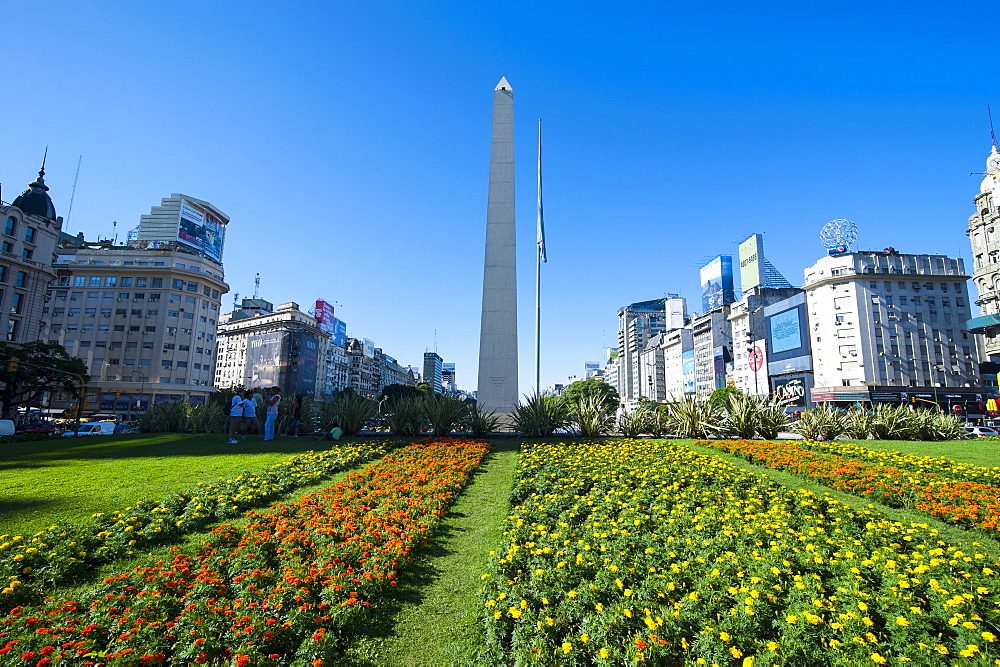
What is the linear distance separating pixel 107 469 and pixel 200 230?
251ft

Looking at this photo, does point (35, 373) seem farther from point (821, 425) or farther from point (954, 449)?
point (954, 449)

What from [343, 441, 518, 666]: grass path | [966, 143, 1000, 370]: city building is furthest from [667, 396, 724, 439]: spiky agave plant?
[966, 143, 1000, 370]: city building

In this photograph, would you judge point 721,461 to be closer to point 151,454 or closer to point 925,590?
point 925,590

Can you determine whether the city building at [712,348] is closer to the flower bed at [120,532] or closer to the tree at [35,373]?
the tree at [35,373]

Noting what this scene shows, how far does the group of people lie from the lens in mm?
14509

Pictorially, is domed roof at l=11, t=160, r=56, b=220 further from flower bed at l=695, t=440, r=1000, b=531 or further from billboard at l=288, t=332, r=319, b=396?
flower bed at l=695, t=440, r=1000, b=531

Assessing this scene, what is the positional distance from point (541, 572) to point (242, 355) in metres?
118

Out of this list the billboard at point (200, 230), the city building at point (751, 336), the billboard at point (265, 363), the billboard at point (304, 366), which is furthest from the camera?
the city building at point (751, 336)

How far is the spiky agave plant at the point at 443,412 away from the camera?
600 inches

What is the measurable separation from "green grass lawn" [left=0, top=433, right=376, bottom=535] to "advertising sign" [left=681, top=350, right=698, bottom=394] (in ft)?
394

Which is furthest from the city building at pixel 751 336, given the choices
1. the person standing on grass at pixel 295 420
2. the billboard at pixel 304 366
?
the person standing on grass at pixel 295 420

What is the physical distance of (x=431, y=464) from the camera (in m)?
10.3

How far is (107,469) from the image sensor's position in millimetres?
9352

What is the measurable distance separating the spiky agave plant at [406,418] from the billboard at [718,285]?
365 ft
